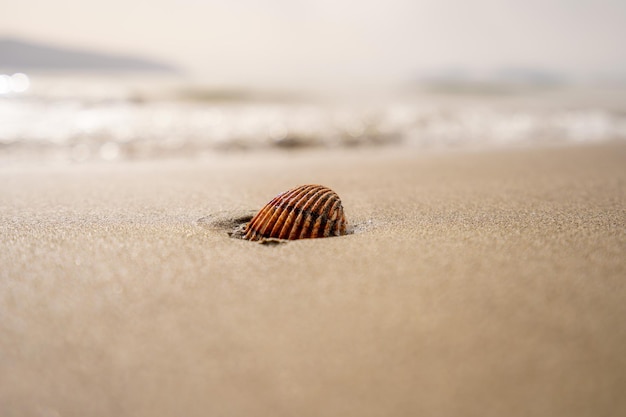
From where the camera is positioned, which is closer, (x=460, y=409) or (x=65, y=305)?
(x=460, y=409)

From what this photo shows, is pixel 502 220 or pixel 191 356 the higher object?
pixel 502 220

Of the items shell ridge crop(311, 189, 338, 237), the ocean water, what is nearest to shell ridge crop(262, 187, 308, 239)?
shell ridge crop(311, 189, 338, 237)

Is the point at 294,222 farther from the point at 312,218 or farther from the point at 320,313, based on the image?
the point at 320,313

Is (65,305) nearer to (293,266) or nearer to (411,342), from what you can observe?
(293,266)

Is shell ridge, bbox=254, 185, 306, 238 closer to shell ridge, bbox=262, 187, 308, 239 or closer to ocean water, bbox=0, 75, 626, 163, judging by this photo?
shell ridge, bbox=262, 187, 308, 239

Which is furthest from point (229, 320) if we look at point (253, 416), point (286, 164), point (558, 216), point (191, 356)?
point (286, 164)

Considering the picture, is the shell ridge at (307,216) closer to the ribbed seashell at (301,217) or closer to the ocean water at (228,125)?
the ribbed seashell at (301,217)

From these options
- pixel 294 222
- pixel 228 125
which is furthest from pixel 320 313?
pixel 228 125
